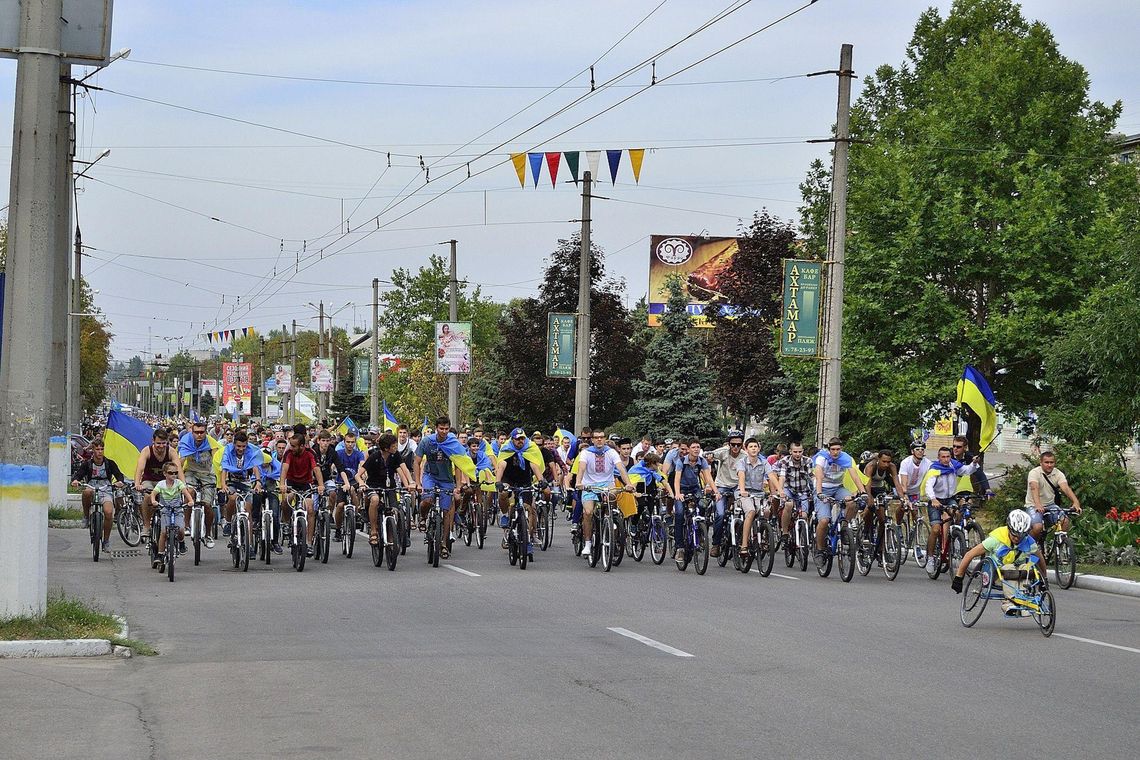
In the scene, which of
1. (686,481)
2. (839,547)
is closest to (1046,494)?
(839,547)

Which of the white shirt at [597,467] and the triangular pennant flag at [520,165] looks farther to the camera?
the triangular pennant flag at [520,165]

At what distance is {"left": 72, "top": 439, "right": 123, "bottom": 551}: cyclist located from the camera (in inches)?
810

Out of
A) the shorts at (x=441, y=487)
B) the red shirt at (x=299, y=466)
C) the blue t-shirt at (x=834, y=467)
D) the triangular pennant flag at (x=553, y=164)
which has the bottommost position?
the shorts at (x=441, y=487)

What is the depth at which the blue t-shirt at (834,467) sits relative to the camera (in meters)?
19.4

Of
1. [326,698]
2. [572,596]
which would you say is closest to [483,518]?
[572,596]

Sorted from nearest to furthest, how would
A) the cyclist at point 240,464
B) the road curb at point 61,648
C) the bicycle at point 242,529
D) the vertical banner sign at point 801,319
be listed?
the road curb at point 61,648 < the bicycle at point 242,529 < the cyclist at point 240,464 < the vertical banner sign at point 801,319

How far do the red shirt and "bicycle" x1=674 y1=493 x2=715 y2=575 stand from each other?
5.14 metres

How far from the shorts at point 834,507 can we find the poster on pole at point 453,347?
104ft

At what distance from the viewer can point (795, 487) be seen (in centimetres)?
2070

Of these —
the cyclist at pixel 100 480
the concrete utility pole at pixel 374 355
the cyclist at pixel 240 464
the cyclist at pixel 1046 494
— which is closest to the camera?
the cyclist at pixel 1046 494

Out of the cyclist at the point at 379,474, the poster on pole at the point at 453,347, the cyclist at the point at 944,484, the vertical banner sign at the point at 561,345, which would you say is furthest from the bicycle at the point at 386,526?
the poster on pole at the point at 453,347

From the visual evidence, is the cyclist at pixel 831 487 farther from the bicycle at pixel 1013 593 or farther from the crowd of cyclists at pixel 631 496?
the bicycle at pixel 1013 593

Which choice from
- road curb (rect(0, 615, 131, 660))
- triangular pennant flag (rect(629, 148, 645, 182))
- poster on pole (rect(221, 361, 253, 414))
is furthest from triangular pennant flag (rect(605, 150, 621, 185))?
poster on pole (rect(221, 361, 253, 414))

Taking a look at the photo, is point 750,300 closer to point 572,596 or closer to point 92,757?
point 572,596
